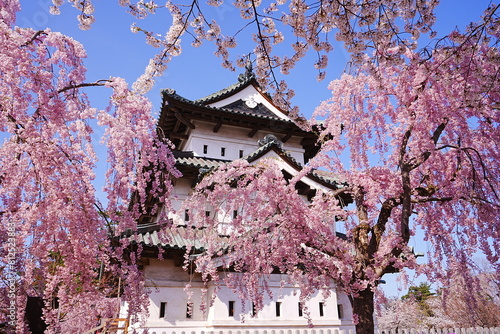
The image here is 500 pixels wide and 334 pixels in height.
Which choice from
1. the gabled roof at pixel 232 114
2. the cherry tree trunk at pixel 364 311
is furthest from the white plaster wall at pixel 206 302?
the gabled roof at pixel 232 114

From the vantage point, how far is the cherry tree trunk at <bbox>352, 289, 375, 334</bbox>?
6434 millimetres

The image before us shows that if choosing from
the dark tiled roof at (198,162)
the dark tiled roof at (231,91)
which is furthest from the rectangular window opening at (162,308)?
the dark tiled roof at (231,91)

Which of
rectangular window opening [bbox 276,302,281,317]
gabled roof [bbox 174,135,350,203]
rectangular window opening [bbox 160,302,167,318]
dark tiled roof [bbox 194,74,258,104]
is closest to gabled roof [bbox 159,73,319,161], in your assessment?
dark tiled roof [bbox 194,74,258,104]

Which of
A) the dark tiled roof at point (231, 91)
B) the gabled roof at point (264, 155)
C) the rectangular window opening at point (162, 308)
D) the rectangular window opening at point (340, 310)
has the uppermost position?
the dark tiled roof at point (231, 91)

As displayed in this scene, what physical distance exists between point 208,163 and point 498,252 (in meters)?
8.63

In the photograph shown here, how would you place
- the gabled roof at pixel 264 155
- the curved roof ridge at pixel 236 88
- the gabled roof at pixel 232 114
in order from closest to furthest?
1. the gabled roof at pixel 264 155
2. the gabled roof at pixel 232 114
3. the curved roof ridge at pixel 236 88

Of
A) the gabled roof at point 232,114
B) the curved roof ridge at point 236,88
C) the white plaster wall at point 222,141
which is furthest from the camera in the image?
the curved roof ridge at point 236,88

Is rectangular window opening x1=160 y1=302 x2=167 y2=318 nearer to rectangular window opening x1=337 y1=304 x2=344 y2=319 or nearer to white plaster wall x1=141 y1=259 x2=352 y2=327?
white plaster wall x1=141 y1=259 x2=352 y2=327

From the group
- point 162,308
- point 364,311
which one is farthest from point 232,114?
point 364,311

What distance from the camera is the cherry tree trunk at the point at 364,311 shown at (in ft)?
21.1

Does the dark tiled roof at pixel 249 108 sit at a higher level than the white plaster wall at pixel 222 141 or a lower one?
higher

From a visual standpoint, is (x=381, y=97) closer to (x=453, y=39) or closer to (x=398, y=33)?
(x=453, y=39)

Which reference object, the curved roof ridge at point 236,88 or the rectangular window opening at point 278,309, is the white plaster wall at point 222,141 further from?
the rectangular window opening at point 278,309

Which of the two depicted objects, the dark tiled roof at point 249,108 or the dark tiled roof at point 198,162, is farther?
the dark tiled roof at point 249,108
